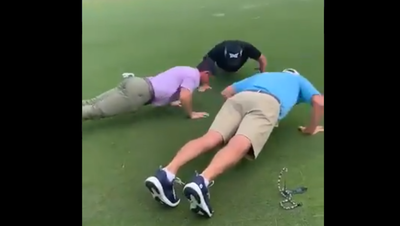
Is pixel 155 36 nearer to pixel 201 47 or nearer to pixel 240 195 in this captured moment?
pixel 201 47

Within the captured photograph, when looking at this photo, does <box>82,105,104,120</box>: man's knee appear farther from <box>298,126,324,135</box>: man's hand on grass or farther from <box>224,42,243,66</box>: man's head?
<box>298,126,324,135</box>: man's hand on grass

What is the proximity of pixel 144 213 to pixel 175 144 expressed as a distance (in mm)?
417

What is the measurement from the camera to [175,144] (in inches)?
78.4

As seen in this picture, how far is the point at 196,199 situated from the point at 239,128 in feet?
1.24

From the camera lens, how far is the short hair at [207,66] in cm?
243

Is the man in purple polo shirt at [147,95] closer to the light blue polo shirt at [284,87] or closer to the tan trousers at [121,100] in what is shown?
the tan trousers at [121,100]

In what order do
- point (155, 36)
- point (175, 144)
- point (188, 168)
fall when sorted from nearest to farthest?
point (188, 168), point (175, 144), point (155, 36)

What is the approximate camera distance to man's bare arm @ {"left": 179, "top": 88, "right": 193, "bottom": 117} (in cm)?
213

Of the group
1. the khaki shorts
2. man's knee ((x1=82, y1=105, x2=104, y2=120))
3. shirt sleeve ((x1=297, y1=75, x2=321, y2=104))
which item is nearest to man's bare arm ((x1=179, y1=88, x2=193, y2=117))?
the khaki shorts

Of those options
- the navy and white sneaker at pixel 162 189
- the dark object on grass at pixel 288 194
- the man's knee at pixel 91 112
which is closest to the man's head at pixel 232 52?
the man's knee at pixel 91 112

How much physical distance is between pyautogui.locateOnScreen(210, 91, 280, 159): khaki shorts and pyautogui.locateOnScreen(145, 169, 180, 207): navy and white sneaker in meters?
0.32

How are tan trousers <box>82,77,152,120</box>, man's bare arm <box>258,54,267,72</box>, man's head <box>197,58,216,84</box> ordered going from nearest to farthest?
tan trousers <box>82,77,152,120</box> < man's head <box>197,58,216,84</box> < man's bare arm <box>258,54,267,72</box>

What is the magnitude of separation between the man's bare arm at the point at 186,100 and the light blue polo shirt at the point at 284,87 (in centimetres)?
21

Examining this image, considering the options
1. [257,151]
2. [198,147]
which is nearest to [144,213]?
[198,147]
